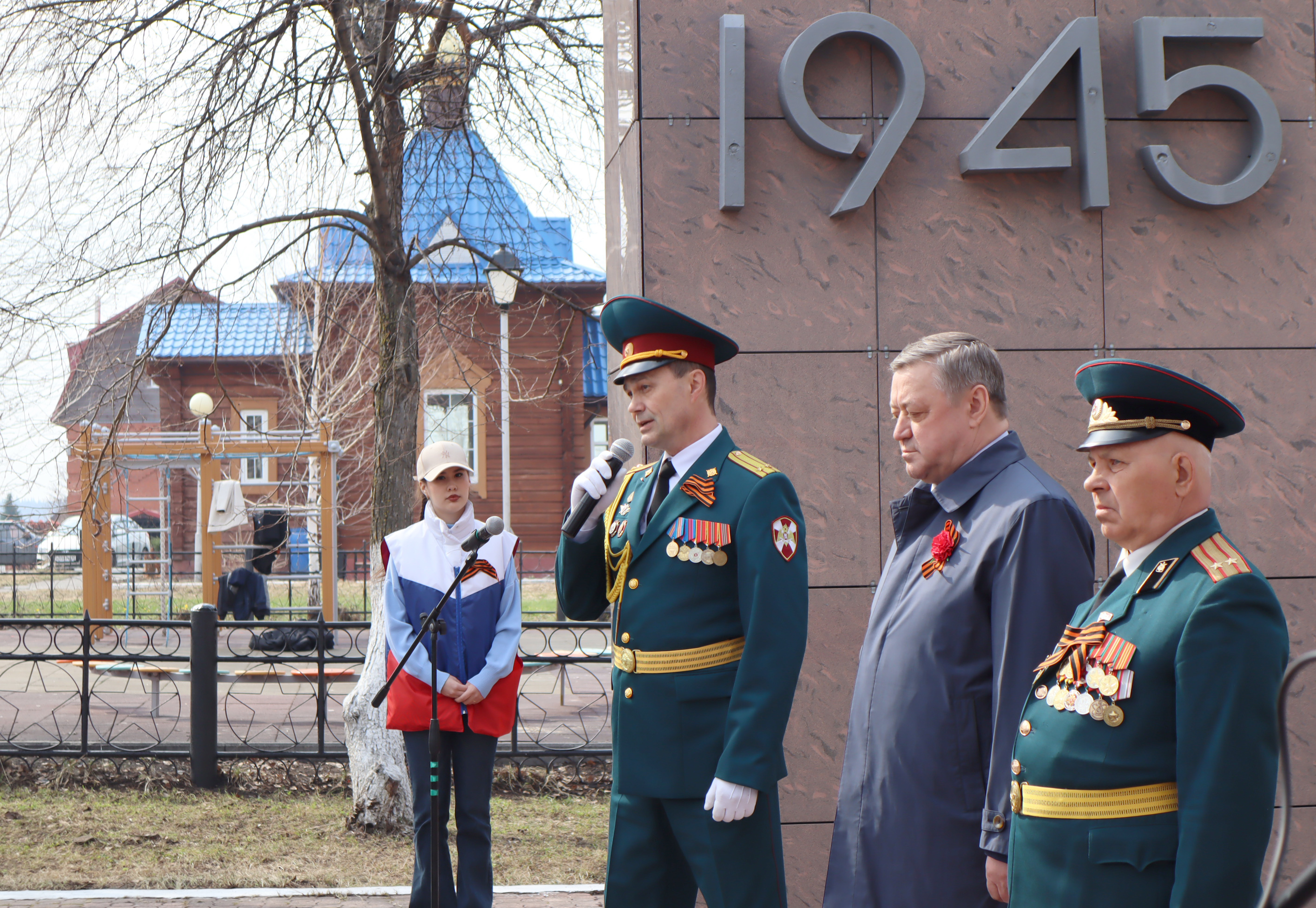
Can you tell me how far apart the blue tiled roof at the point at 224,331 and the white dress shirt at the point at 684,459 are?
13.7 ft

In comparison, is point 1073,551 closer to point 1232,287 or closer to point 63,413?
point 1232,287

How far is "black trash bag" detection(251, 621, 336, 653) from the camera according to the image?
7647mm

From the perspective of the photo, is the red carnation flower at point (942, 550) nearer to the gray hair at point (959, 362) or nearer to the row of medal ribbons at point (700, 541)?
the gray hair at point (959, 362)

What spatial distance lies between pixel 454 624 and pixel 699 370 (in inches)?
71.7

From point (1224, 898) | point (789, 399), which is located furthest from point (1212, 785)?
point (789, 399)

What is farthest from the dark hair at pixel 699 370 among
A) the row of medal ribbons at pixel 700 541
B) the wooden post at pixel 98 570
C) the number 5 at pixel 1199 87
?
the wooden post at pixel 98 570

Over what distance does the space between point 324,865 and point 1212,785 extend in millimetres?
4846

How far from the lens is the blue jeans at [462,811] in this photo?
14.4 feet

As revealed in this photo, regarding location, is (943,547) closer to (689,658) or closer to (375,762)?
(689,658)

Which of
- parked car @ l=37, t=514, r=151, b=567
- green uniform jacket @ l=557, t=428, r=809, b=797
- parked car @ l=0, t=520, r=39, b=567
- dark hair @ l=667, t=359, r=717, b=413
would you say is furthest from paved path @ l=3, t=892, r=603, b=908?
parked car @ l=0, t=520, r=39, b=567

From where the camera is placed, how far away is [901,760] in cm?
256

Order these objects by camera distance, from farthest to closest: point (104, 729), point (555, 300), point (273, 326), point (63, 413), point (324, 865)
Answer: point (273, 326) → point (104, 729) → point (555, 300) → point (63, 413) → point (324, 865)

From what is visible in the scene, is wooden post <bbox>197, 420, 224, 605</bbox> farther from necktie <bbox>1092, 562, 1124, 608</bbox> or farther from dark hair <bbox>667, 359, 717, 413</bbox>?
necktie <bbox>1092, 562, 1124, 608</bbox>

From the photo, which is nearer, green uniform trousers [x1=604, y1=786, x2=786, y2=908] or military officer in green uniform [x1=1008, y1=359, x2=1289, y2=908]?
military officer in green uniform [x1=1008, y1=359, x2=1289, y2=908]
